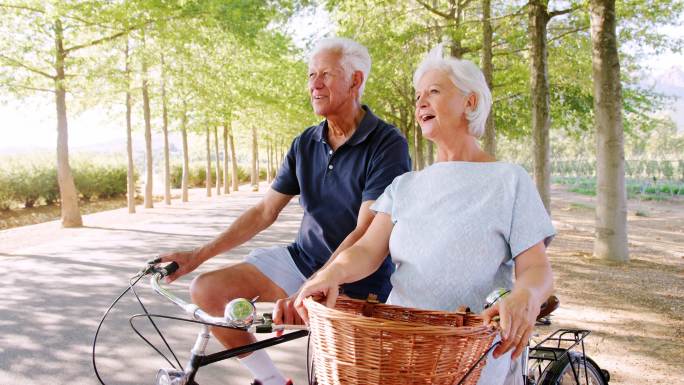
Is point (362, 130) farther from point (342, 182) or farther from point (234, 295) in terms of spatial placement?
point (234, 295)

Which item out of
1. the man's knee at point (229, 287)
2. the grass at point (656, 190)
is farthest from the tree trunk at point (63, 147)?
the grass at point (656, 190)

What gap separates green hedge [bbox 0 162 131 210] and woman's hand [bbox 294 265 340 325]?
25660 mm

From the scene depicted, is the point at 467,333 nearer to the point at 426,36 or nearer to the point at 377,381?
the point at 377,381

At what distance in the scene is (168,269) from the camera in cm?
258

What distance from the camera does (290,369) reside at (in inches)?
200

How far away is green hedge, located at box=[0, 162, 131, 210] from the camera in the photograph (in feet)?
81.9

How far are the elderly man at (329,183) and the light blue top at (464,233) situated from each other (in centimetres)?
62

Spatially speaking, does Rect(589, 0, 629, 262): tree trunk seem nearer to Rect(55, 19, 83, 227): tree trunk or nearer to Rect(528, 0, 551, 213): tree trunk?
Rect(528, 0, 551, 213): tree trunk

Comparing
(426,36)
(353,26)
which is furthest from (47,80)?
(426,36)

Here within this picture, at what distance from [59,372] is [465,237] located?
4094mm

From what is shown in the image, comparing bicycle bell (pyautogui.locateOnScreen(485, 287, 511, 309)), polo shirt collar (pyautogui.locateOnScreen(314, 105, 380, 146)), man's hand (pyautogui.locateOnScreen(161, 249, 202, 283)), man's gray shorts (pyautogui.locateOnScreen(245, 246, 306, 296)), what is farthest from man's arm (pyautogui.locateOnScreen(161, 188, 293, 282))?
bicycle bell (pyautogui.locateOnScreen(485, 287, 511, 309))

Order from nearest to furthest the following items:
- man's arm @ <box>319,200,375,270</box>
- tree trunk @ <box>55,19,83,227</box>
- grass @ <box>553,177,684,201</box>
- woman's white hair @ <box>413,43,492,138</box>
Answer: woman's white hair @ <box>413,43,492,138</box>
man's arm @ <box>319,200,375,270</box>
tree trunk @ <box>55,19,83,227</box>
grass @ <box>553,177,684,201</box>

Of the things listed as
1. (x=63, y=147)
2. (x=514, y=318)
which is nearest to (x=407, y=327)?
(x=514, y=318)

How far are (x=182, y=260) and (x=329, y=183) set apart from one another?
0.80 m
